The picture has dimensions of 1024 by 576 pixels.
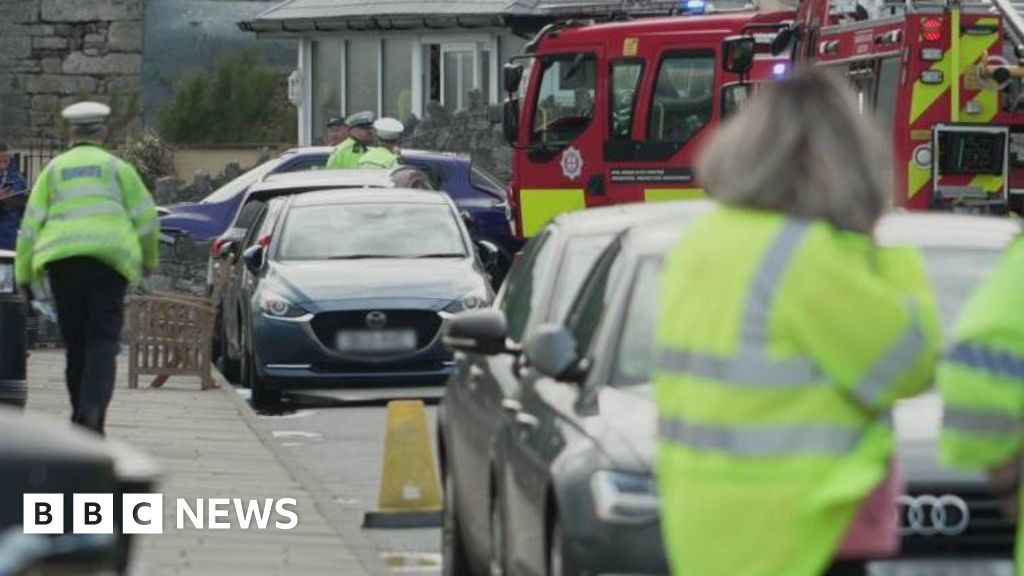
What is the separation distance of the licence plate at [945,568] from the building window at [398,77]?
36843 millimetres

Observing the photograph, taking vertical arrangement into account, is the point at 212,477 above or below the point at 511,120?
above

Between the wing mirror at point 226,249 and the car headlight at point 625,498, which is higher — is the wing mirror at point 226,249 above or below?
below

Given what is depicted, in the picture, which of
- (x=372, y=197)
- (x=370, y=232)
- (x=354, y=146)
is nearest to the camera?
(x=370, y=232)

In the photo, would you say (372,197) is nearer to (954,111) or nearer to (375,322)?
(375,322)

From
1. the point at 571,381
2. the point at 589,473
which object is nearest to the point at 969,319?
the point at 589,473

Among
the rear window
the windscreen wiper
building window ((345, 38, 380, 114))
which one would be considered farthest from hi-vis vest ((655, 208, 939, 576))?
building window ((345, 38, 380, 114))

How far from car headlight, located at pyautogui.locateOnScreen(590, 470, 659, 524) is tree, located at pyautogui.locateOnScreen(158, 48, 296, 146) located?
3636 cm

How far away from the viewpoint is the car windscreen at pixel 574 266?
9.94 meters

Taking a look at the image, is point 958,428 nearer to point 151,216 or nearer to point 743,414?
point 743,414

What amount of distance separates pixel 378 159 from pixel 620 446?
17.2 metres

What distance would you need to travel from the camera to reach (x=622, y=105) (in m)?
26.0

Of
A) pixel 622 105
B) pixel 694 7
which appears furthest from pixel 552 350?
pixel 694 7

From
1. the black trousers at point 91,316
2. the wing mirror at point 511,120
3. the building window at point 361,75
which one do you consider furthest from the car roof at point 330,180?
the building window at point 361,75

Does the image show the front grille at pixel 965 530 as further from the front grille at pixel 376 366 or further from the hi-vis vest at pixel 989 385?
the front grille at pixel 376 366
